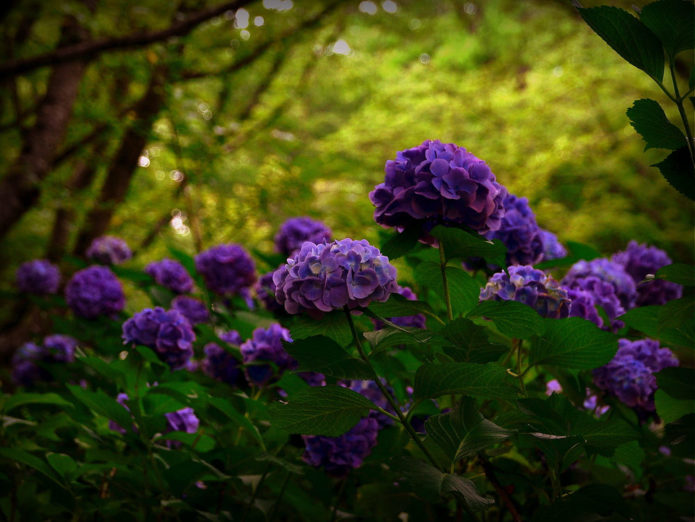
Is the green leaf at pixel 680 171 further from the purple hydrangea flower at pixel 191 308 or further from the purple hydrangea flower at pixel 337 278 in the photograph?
the purple hydrangea flower at pixel 191 308

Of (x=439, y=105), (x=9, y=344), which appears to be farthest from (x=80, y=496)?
(x=439, y=105)

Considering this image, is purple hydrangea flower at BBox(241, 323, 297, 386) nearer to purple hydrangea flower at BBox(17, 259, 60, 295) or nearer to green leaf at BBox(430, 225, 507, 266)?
green leaf at BBox(430, 225, 507, 266)

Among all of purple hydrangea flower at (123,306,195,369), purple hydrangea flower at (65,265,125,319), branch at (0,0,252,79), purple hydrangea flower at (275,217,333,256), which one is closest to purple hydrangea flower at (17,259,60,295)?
purple hydrangea flower at (65,265,125,319)

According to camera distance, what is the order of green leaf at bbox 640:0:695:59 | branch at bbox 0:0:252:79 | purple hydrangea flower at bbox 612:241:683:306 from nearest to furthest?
green leaf at bbox 640:0:695:59, purple hydrangea flower at bbox 612:241:683:306, branch at bbox 0:0:252:79

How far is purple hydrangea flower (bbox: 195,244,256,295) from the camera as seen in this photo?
6.21ft

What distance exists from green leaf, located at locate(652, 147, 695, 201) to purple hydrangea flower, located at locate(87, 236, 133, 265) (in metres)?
2.16

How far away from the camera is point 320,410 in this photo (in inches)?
27.8

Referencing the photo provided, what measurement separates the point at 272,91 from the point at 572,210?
15.0 ft

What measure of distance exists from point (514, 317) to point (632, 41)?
13.9 inches

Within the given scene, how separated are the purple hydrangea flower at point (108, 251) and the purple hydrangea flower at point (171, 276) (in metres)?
0.42

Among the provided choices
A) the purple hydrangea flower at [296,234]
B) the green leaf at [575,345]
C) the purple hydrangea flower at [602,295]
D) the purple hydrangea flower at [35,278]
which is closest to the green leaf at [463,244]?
the green leaf at [575,345]

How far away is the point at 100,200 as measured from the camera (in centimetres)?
343

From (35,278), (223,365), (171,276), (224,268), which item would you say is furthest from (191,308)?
(35,278)

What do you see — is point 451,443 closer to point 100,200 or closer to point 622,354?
point 622,354
